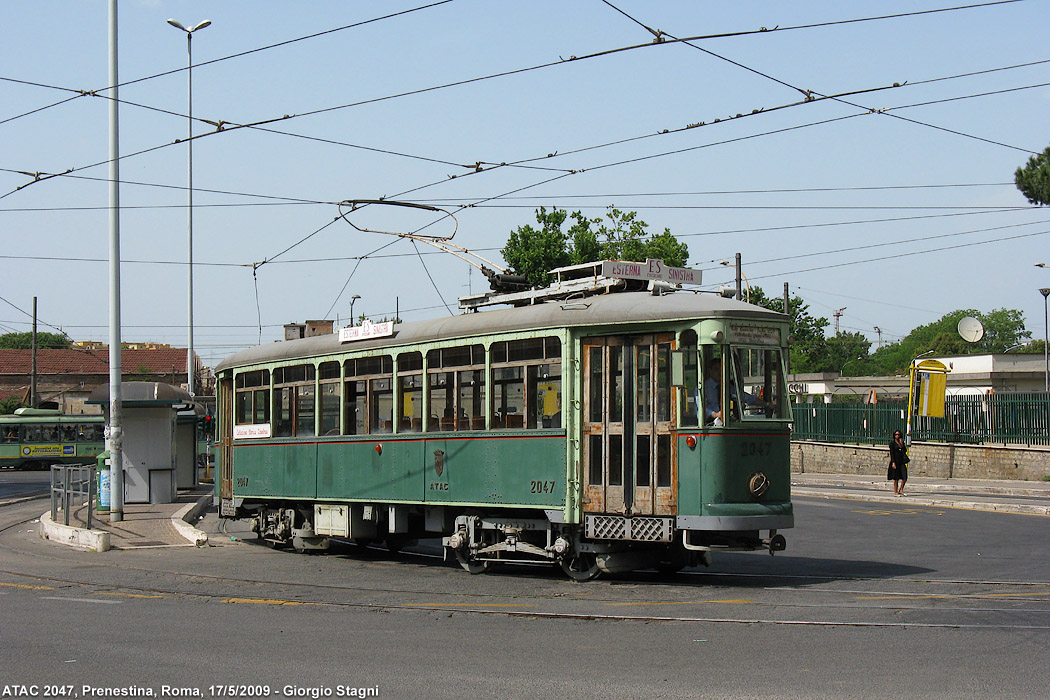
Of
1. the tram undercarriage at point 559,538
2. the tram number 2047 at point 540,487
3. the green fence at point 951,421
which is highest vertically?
Result: the green fence at point 951,421

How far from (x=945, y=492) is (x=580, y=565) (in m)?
19.0

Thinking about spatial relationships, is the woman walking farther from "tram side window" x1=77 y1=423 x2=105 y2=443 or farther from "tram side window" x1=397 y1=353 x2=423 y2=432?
"tram side window" x1=77 y1=423 x2=105 y2=443

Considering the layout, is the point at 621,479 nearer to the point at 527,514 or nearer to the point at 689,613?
the point at 527,514

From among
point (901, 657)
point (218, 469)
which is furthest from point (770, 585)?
point (218, 469)

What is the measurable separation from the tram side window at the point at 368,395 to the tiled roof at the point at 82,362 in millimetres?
78919

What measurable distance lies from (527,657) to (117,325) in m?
16.2

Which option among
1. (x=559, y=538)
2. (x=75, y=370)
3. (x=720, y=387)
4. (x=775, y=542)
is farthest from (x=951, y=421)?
(x=75, y=370)

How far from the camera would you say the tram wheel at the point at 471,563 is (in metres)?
13.5

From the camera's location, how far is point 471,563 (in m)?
13.6

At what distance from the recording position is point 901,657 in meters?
7.78

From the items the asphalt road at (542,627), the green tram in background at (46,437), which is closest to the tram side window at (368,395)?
the asphalt road at (542,627)

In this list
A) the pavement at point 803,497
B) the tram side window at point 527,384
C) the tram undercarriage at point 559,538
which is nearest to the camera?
the tram undercarriage at point 559,538

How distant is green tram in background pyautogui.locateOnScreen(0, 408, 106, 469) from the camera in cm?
5419

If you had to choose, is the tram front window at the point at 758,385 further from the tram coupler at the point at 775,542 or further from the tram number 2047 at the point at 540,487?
the tram number 2047 at the point at 540,487
